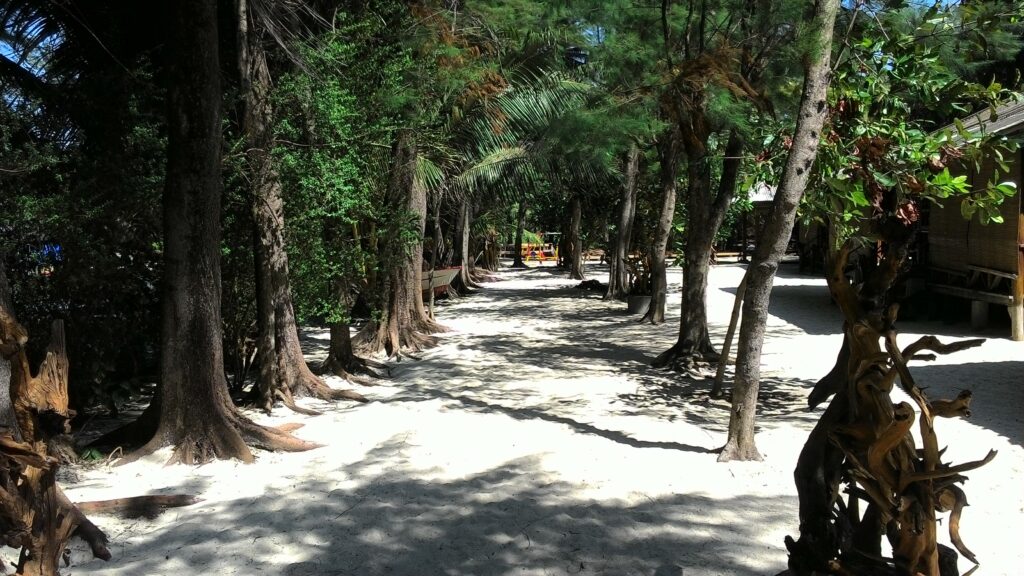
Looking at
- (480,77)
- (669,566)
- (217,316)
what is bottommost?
(669,566)

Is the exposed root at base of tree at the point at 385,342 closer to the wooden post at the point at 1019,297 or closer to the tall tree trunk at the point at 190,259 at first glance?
the tall tree trunk at the point at 190,259

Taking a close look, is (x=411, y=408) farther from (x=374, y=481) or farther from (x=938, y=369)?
(x=938, y=369)

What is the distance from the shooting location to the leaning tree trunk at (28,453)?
12.4ft

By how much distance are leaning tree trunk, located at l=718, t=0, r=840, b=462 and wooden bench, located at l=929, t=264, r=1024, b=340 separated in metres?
7.40

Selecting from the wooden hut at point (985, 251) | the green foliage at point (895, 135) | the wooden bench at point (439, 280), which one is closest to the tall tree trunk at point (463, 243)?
the wooden bench at point (439, 280)

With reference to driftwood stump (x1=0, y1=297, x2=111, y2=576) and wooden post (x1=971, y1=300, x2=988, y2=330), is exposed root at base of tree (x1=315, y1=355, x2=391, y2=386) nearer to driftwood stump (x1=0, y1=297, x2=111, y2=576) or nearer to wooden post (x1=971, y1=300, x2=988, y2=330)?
driftwood stump (x1=0, y1=297, x2=111, y2=576)

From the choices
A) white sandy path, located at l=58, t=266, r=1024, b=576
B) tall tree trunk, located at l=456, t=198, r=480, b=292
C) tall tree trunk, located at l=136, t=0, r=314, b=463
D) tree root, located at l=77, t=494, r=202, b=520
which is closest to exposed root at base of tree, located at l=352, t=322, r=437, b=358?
white sandy path, located at l=58, t=266, r=1024, b=576

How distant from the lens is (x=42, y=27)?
34.1 feet

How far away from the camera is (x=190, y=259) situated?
684 centimetres

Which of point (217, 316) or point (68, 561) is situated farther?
point (217, 316)

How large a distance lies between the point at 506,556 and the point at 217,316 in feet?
11.7

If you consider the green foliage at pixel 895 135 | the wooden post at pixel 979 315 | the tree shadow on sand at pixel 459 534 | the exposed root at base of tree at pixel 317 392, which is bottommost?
the tree shadow on sand at pixel 459 534

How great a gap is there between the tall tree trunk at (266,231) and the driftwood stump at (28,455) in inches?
169

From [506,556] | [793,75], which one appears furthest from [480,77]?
[506,556]
